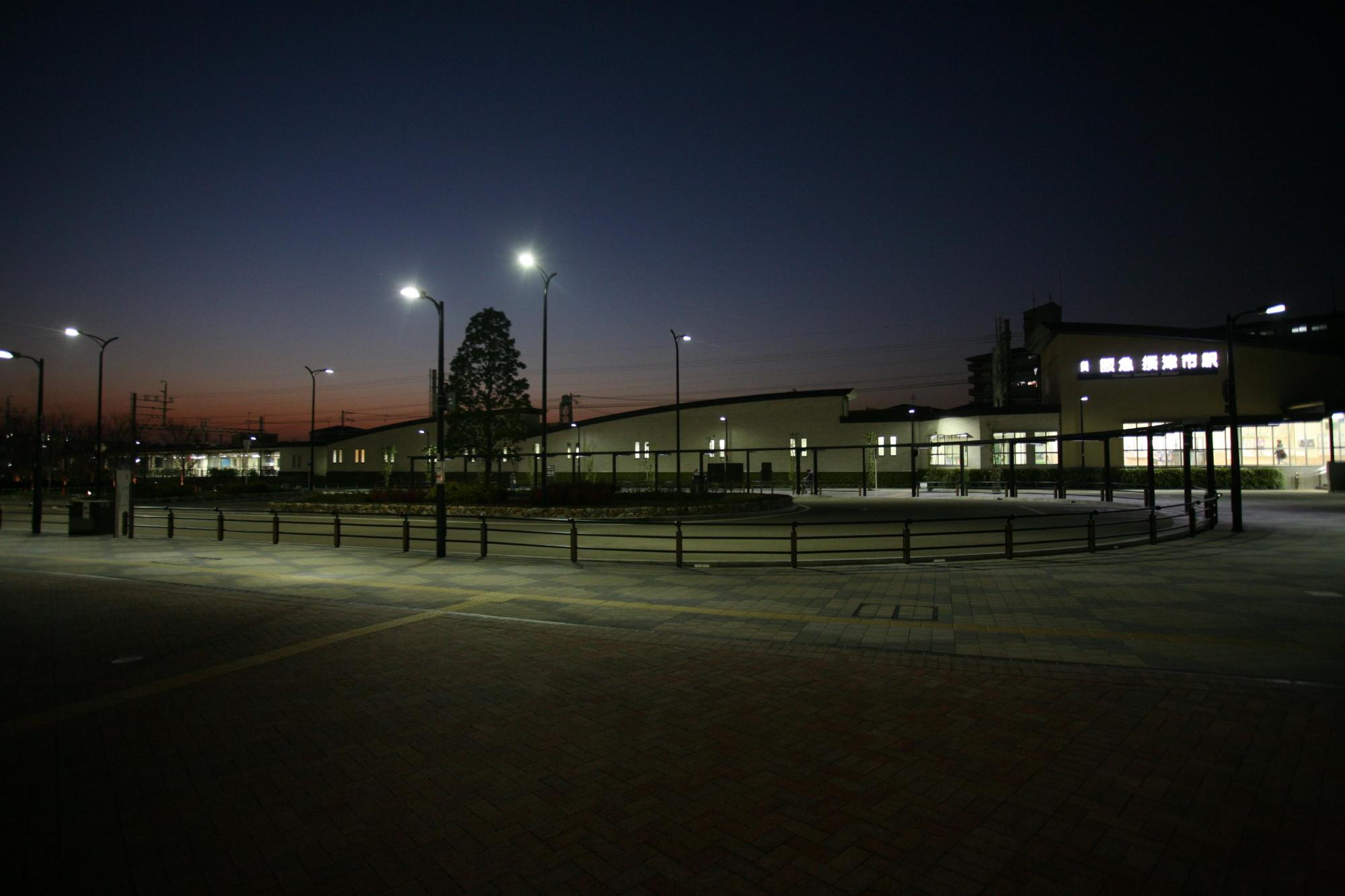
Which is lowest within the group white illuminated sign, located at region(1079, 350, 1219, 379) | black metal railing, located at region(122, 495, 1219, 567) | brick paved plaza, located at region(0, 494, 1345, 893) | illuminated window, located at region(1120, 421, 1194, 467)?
brick paved plaza, located at region(0, 494, 1345, 893)

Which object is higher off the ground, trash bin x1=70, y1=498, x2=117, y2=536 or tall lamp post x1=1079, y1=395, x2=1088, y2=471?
tall lamp post x1=1079, y1=395, x2=1088, y2=471

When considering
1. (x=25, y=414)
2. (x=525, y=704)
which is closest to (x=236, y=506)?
(x=525, y=704)

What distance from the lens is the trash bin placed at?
2142 centimetres

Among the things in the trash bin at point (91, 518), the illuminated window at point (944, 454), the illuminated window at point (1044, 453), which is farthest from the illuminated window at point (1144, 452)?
the trash bin at point (91, 518)

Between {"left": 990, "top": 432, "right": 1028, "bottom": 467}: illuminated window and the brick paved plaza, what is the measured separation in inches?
1848

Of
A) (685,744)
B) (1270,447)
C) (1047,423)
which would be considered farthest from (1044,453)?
(685,744)

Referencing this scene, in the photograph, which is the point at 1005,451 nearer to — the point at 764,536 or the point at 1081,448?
the point at 1081,448

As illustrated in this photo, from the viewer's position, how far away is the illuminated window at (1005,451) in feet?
177

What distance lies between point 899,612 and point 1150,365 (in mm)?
53169

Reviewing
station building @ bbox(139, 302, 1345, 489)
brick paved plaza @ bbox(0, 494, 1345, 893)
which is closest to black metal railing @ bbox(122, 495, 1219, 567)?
brick paved plaza @ bbox(0, 494, 1345, 893)

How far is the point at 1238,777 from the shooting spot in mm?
4395

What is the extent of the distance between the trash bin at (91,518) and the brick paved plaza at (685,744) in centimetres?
1393

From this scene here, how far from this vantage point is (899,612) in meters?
9.35

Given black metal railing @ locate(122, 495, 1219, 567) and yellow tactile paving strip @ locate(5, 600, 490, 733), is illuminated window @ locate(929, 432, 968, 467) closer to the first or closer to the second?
black metal railing @ locate(122, 495, 1219, 567)
